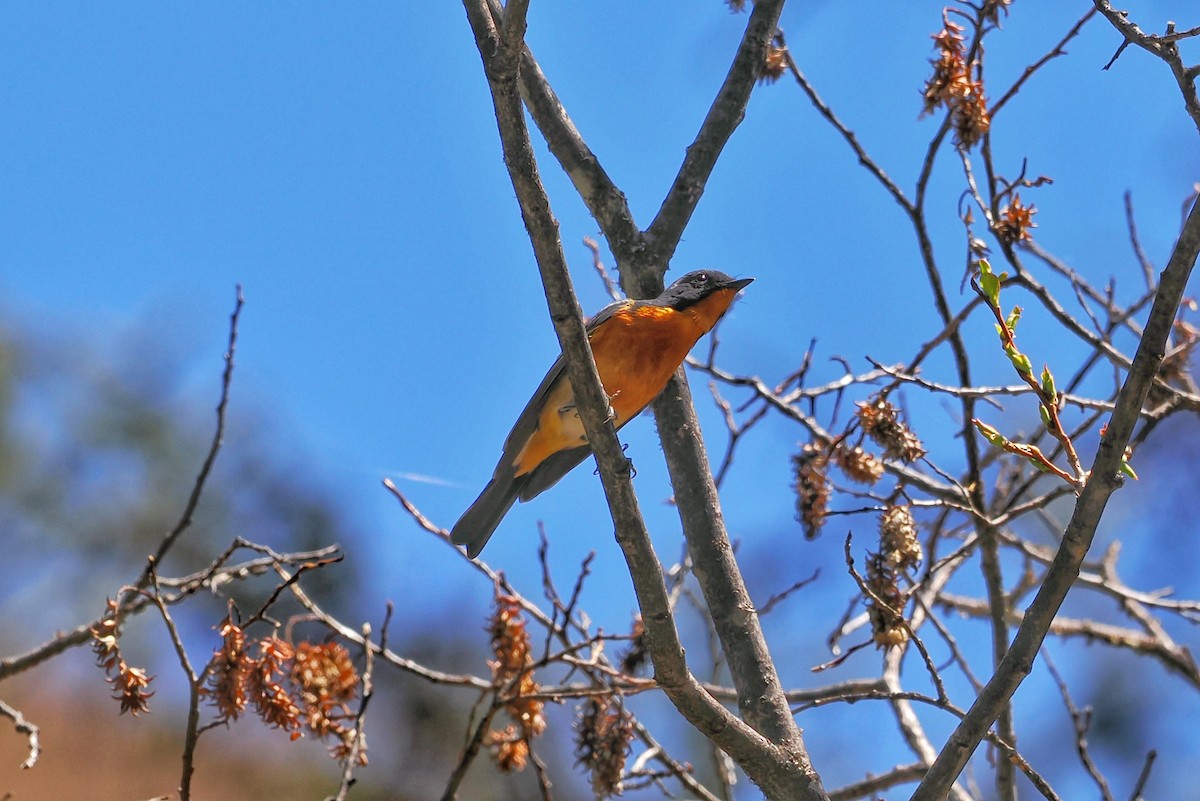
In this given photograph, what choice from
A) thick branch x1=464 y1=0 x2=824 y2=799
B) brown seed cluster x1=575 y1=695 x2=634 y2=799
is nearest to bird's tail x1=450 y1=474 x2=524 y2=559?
brown seed cluster x1=575 y1=695 x2=634 y2=799

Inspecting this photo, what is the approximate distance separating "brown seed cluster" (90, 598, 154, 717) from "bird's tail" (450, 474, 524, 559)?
1.76 metres

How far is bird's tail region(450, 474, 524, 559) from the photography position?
4988 millimetres

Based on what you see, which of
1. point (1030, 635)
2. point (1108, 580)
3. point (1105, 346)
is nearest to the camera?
point (1030, 635)

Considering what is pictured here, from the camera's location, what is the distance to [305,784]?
27.7 ft

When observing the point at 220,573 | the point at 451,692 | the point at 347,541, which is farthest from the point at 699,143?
the point at 347,541

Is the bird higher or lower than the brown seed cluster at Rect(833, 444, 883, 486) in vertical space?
higher

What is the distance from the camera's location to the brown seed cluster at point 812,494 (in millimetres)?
4340

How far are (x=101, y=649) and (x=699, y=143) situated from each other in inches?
115

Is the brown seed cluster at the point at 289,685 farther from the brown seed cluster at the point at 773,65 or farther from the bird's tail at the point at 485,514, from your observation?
the brown seed cluster at the point at 773,65

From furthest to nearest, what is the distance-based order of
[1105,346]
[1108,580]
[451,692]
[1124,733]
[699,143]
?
1. [1124,733]
2. [451,692]
3. [1108,580]
4. [699,143]
5. [1105,346]

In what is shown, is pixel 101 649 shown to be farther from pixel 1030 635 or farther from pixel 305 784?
pixel 305 784

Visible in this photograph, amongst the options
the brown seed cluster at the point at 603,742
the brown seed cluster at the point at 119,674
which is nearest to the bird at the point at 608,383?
the brown seed cluster at the point at 603,742

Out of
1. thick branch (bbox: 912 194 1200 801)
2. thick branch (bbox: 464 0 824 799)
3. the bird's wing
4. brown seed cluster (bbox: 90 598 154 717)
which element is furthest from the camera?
the bird's wing

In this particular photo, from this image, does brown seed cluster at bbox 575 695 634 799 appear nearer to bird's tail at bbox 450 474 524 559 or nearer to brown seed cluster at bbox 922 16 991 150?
bird's tail at bbox 450 474 524 559
